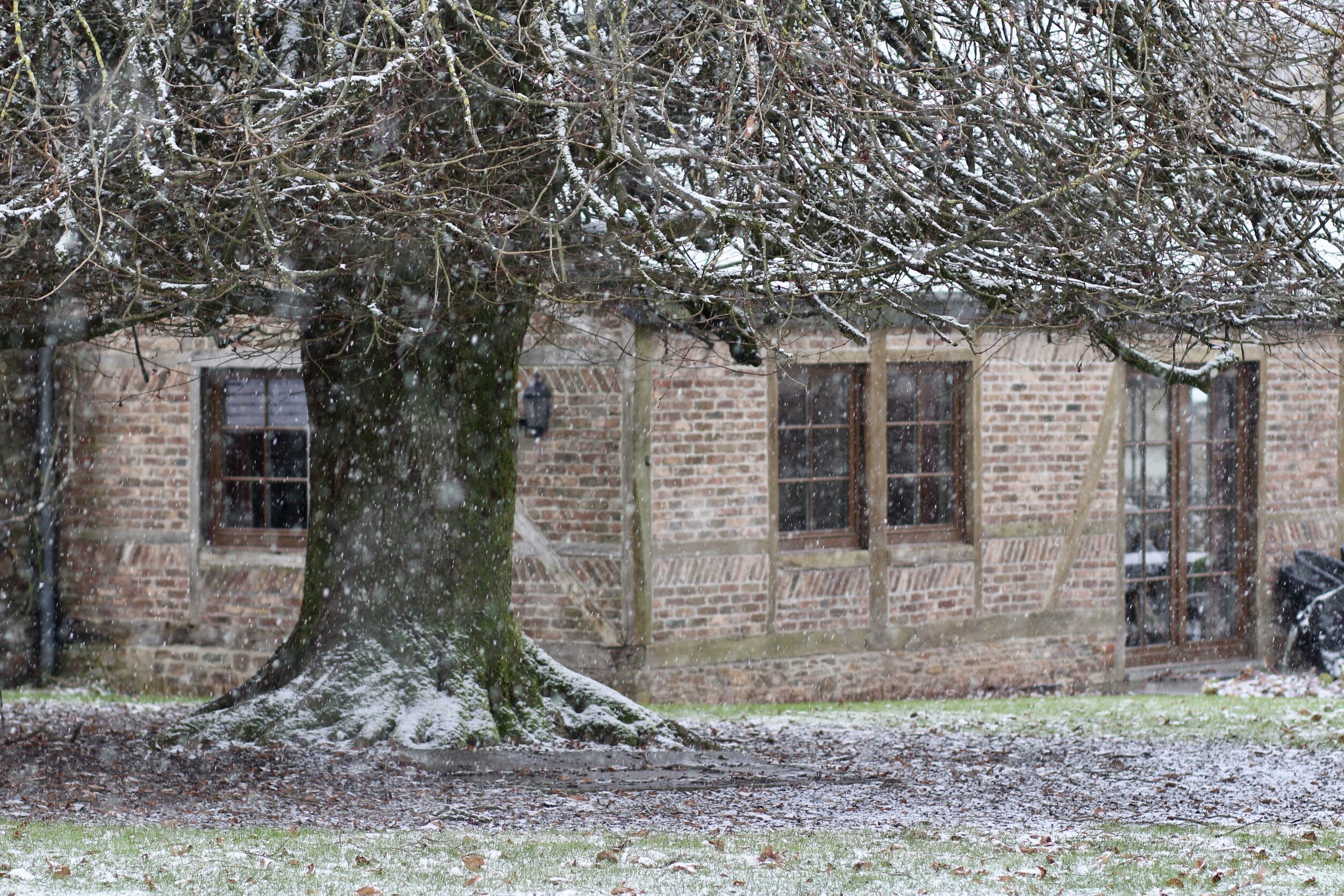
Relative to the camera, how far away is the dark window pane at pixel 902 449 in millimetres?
12211

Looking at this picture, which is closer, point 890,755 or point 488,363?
point 488,363

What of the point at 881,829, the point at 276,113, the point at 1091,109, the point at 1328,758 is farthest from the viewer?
the point at 1328,758

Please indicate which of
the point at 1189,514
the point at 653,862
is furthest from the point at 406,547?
the point at 1189,514

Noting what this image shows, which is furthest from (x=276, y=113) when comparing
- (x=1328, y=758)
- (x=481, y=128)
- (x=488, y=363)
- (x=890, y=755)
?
(x=1328, y=758)

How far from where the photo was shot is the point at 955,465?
12430 millimetres

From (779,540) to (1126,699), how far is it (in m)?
2.70

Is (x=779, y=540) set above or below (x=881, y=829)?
above

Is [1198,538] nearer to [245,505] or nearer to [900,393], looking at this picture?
[900,393]

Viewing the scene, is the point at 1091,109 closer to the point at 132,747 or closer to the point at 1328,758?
the point at 1328,758

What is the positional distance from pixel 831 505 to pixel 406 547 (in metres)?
4.93

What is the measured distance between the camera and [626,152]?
5.92 meters

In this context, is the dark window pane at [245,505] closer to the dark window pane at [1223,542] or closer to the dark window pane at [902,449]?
the dark window pane at [902,449]

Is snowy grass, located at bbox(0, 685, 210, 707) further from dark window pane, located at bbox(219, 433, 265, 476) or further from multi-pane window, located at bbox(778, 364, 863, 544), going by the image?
multi-pane window, located at bbox(778, 364, 863, 544)

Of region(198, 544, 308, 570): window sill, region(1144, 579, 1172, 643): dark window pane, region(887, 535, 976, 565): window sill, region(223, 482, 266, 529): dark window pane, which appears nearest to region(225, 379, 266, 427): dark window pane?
region(223, 482, 266, 529): dark window pane
